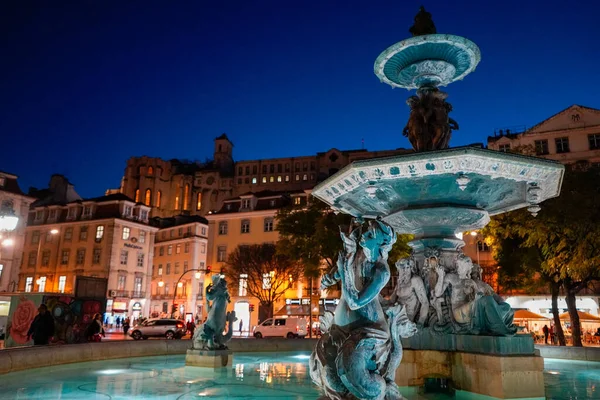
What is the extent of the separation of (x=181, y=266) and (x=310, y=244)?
36602 mm

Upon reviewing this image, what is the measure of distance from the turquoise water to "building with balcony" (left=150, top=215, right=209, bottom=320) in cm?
4744

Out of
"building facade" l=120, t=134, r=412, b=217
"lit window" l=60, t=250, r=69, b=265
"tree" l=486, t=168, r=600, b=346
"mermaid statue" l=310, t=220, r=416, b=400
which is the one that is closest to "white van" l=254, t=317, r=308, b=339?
"tree" l=486, t=168, r=600, b=346

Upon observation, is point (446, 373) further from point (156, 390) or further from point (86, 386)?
point (86, 386)

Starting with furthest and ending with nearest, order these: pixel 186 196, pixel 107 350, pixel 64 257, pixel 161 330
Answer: pixel 186 196 < pixel 64 257 < pixel 161 330 < pixel 107 350

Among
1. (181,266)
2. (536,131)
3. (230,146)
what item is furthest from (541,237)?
(230,146)

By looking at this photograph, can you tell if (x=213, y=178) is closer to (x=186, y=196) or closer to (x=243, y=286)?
(x=186, y=196)

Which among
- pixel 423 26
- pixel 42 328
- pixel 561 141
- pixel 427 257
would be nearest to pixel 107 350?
pixel 42 328

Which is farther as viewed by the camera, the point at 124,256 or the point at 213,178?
the point at 213,178

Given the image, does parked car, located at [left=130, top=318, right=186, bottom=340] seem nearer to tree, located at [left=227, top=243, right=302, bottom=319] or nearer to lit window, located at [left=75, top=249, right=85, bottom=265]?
tree, located at [left=227, top=243, right=302, bottom=319]

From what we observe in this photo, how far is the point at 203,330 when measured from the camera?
11648 millimetres

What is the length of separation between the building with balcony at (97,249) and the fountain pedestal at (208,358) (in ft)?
152

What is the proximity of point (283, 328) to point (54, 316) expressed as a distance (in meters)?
Result: 20.2

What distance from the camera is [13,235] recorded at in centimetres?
4131

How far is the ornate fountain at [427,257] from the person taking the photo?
447 centimetres
